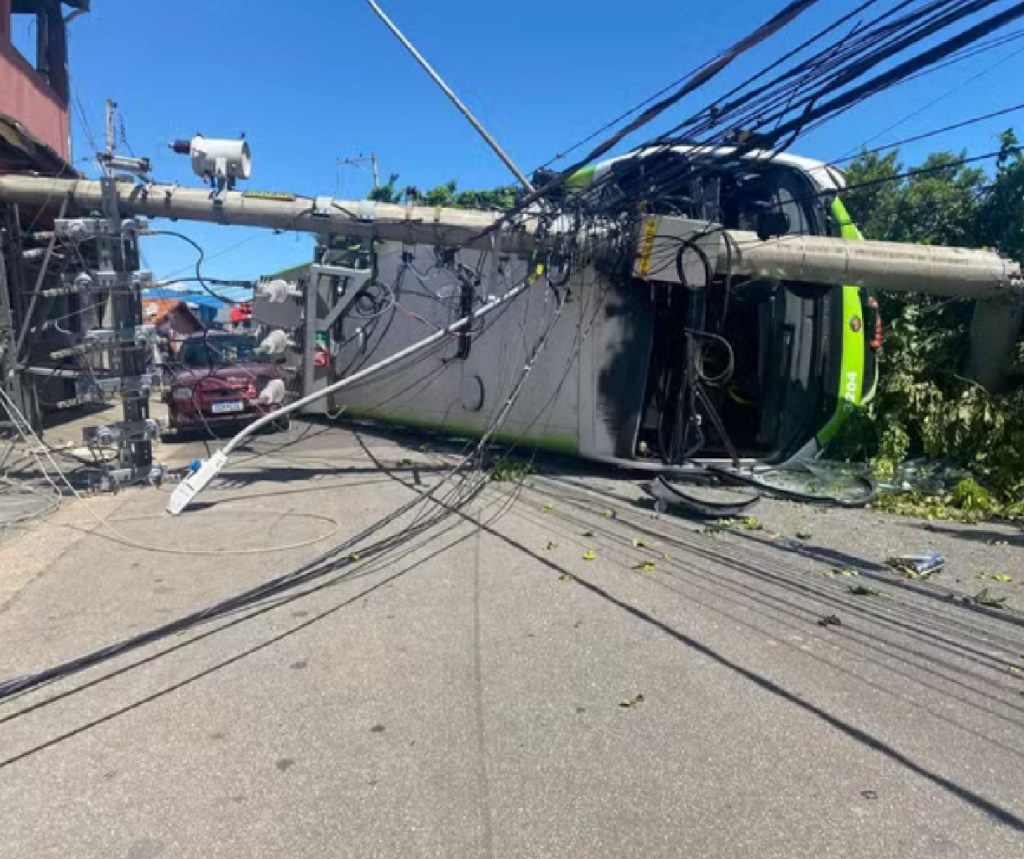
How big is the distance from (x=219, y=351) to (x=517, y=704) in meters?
13.2

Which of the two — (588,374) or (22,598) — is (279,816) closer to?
(22,598)

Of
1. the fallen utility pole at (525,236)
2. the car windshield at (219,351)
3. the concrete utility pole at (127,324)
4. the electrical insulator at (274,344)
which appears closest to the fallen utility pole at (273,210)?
the fallen utility pole at (525,236)

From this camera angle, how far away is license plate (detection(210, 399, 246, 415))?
46.5 ft

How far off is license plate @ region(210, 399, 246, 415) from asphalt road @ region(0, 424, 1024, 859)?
22.7 feet

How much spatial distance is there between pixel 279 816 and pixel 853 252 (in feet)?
26.9

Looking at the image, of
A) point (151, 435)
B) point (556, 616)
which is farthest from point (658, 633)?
point (151, 435)

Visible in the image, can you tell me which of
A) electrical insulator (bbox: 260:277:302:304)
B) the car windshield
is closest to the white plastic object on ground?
electrical insulator (bbox: 260:277:302:304)

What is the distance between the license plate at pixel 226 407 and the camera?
1416cm

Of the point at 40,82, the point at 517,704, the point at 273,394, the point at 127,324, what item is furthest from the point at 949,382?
the point at 40,82

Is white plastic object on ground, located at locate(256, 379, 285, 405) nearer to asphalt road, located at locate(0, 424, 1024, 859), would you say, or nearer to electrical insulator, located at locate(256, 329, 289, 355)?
electrical insulator, located at locate(256, 329, 289, 355)

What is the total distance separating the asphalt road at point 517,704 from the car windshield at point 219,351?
8566 mm

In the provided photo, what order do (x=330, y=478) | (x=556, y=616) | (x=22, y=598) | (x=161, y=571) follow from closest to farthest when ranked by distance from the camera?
(x=556, y=616) → (x=22, y=598) → (x=161, y=571) → (x=330, y=478)

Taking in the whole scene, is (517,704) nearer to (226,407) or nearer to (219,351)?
(226,407)

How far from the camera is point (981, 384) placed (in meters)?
9.83
